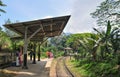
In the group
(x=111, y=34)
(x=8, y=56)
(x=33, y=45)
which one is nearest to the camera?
(x=111, y=34)

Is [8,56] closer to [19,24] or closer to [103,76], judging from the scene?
[19,24]

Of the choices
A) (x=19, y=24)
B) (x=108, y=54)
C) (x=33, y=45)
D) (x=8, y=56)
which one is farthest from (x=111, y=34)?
(x=33, y=45)

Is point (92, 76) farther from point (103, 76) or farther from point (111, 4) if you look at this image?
point (111, 4)

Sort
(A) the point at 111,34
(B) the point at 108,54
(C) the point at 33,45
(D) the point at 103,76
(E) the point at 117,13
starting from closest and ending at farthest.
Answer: (D) the point at 103,76 < (E) the point at 117,13 < (A) the point at 111,34 < (B) the point at 108,54 < (C) the point at 33,45

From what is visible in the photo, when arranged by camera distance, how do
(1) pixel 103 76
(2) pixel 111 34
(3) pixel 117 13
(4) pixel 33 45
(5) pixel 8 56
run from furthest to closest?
(4) pixel 33 45
(5) pixel 8 56
(2) pixel 111 34
(3) pixel 117 13
(1) pixel 103 76

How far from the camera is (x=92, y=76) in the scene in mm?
19891

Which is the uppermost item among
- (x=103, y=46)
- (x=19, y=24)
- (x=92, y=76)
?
(x=19, y=24)

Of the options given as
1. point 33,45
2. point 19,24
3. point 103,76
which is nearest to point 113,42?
point 103,76

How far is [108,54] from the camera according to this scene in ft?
81.9

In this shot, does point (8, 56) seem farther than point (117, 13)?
Yes

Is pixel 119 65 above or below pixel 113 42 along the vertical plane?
below

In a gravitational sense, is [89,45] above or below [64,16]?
below

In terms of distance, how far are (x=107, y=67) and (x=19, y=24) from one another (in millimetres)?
7754

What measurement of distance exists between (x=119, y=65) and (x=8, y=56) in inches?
480
